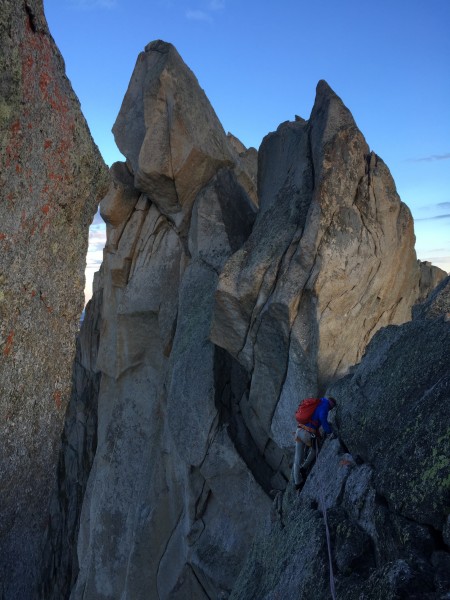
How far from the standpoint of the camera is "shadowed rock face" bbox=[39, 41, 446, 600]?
14.2 meters

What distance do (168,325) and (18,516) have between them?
13.8 metres

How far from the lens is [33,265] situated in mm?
5543

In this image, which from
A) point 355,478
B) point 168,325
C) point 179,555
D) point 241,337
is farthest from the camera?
point 168,325

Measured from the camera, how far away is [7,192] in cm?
523

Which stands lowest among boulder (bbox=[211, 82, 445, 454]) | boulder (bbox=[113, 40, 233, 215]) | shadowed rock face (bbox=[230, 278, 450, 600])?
shadowed rock face (bbox=[230, 278, 450, 600])

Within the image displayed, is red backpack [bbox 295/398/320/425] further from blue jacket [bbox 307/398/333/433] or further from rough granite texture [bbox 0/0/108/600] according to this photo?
rough granite texture [bbox 0/0/108/600]

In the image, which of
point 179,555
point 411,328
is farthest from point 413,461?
point 179,555

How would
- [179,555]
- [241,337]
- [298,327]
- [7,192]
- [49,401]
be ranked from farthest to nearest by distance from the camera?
[179,555]
[241,337]
[298,327]
[49,401]
[7,192]

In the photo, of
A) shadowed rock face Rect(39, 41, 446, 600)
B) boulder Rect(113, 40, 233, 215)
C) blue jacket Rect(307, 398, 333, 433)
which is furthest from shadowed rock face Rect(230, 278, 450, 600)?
boulder Rect(113, 40, 233, 215)

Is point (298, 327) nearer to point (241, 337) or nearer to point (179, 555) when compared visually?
point (241, 337)

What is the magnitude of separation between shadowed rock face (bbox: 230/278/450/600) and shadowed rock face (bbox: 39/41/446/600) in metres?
3.57

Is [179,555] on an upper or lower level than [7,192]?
lower

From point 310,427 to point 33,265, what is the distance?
5343 mm

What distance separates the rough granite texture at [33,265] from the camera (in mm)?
5254
